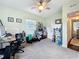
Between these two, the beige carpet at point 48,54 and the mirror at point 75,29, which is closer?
the beige carpet at point 48,54

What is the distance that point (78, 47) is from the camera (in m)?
5.24

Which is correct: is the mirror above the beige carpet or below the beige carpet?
above

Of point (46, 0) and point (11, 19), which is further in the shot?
point (11, 19)

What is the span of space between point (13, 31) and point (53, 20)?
404cm

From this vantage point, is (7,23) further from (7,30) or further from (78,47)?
(78,47)

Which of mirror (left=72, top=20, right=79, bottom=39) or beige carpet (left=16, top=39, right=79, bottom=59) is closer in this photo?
beige carpet (left=16, top=39, right=79, bottom=59)

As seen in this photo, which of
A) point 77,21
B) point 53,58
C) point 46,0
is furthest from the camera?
point 77,21

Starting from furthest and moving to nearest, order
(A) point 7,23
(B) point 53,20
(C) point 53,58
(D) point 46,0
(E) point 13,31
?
(B) point 53,20
(E) point 13,31
(A) point 7,23
(D) point 46,0
(C) point 53,58

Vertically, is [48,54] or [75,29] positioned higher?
[75,29]

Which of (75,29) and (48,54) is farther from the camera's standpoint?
(75,29)

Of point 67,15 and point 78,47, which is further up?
point 67,15

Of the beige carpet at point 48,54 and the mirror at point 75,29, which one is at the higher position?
the mirror at point 75,29

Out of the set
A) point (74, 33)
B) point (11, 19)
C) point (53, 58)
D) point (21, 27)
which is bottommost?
point (53, 58)

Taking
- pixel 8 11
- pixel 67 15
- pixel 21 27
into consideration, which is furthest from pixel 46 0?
pixel 21 27
